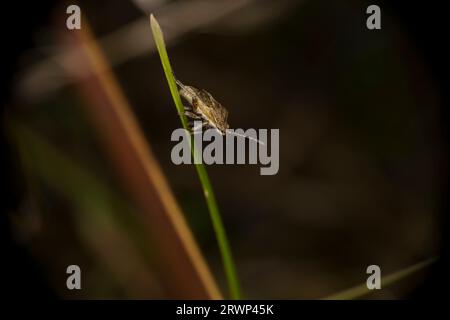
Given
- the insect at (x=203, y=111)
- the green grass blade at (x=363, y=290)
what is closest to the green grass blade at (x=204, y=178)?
the insect at (x=203, y=111)

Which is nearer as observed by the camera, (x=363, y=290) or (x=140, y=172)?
(x=363, y=290)

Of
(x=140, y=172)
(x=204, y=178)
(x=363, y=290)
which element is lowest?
(x=363, y=290)

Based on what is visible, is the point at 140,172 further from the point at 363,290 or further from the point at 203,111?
the point at 363,290

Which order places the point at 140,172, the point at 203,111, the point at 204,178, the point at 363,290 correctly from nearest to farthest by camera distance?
the point at 204,178, the point at 203,111, the point at 363,290, the point at 140,172

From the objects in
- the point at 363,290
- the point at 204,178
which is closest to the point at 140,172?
the point at 204,178

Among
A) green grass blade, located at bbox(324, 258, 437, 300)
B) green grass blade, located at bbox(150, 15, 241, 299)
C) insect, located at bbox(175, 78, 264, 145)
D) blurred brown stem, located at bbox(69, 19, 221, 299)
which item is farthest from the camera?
blurred brown stem, located at bbox(69, 19, 221, 299)

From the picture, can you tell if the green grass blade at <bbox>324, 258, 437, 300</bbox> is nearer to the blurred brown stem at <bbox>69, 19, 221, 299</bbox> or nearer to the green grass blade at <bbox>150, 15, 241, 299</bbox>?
the green grass blade at <bbox>150, 15, 241, 299</bbox>

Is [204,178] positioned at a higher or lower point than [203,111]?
lower

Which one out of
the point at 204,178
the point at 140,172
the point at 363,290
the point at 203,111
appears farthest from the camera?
the point at 140,172

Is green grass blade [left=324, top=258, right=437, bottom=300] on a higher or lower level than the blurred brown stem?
lower

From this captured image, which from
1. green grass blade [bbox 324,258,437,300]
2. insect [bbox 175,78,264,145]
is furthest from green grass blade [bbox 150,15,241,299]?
green grass blade [bbox 324,258,437,300]
